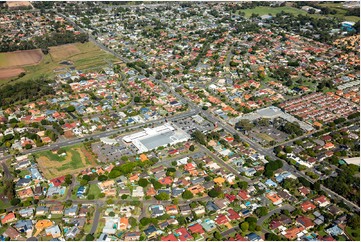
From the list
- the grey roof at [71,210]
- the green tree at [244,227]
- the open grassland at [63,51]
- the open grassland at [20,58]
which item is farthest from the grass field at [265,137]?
the open grassland at [20,58]

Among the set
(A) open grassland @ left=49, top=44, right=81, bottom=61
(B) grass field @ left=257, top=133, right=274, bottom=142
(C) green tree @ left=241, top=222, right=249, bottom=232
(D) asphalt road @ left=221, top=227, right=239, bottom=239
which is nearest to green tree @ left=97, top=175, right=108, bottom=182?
(D) asphalt road @ left=221, top=227, right=239, bottom=239

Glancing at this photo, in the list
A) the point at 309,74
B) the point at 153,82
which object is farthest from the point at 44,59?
the point at 309,74

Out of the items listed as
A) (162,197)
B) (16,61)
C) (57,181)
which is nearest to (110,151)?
(57,181)

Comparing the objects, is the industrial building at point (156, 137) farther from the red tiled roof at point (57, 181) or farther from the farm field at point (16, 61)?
the farm field at point (16, 61)

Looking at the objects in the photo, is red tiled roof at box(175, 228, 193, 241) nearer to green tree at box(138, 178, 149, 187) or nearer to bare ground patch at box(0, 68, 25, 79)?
green tree at box(138, 178, 149, 187)

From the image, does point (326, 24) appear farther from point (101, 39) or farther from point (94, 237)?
point (94, 237)

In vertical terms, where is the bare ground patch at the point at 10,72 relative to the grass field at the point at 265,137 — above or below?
below

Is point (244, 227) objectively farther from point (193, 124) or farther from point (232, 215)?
point (193, 124)
